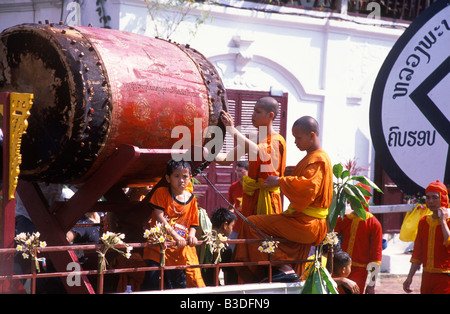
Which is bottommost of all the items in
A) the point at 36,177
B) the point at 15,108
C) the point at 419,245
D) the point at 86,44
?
the point at 419,245

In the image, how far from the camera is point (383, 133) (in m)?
5.73

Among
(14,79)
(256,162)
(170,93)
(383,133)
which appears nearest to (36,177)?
(14,79)

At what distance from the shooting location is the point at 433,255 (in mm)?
6172

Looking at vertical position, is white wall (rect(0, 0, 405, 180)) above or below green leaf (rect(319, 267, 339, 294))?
above

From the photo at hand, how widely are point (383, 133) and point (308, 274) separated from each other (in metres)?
1.56

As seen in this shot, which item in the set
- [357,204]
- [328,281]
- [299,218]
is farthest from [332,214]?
[328,281]

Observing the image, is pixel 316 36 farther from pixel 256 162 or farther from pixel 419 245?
pixel 256 162

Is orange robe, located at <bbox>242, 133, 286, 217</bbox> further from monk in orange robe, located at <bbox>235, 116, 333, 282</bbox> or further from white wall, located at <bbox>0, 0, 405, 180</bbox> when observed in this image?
white wall, located at <bbox>0, 0, 405, 180</bbox>

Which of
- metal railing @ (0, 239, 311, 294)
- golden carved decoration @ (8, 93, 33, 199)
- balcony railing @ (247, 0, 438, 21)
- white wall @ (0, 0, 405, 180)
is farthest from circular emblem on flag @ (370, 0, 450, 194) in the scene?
balcony railing @ (247, 0, 438, 21)

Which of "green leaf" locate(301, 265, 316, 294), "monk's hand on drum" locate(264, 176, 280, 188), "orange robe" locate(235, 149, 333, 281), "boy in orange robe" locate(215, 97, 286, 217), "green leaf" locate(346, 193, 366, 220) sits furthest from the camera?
"green leaf" locate(346, 193, 366, 220)

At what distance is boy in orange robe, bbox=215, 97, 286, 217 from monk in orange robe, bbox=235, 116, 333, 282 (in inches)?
6.5

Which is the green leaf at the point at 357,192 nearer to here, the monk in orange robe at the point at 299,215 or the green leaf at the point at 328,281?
the monk in orange robe at the point at 299,215

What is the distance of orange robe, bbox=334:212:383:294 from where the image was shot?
6.24 meters

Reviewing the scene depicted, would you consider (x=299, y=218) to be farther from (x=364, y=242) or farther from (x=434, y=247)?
(x=434, y=247)
